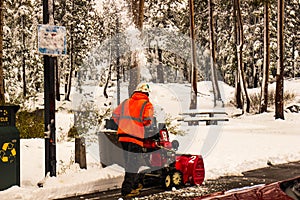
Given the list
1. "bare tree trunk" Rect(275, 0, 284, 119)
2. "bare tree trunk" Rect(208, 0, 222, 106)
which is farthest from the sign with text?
"bare tree trunk" Rect(208, 0, 222, 106)

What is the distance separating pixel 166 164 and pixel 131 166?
720 millimetres

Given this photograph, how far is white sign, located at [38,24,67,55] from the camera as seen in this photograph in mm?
8797

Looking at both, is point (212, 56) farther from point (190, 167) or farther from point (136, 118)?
point (136, 118)

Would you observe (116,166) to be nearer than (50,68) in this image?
No

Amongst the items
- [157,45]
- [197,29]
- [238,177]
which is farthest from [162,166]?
[197,29]

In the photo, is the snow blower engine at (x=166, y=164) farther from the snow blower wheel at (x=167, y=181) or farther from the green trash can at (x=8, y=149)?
the green trash can at (x=8, y=149)

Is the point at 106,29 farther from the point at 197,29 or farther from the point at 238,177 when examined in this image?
the point at 238,177

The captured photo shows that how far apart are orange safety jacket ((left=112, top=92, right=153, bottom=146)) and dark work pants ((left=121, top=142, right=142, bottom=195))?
0.13 meters

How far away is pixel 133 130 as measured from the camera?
8.85 m

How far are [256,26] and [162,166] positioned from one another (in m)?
46.7

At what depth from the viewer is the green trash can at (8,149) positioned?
824 centimetres

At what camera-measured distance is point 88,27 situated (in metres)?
62.4

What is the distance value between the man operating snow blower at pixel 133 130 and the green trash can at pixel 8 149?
6.07 ft

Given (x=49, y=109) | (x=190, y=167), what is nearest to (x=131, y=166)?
(x=190, y=167)
